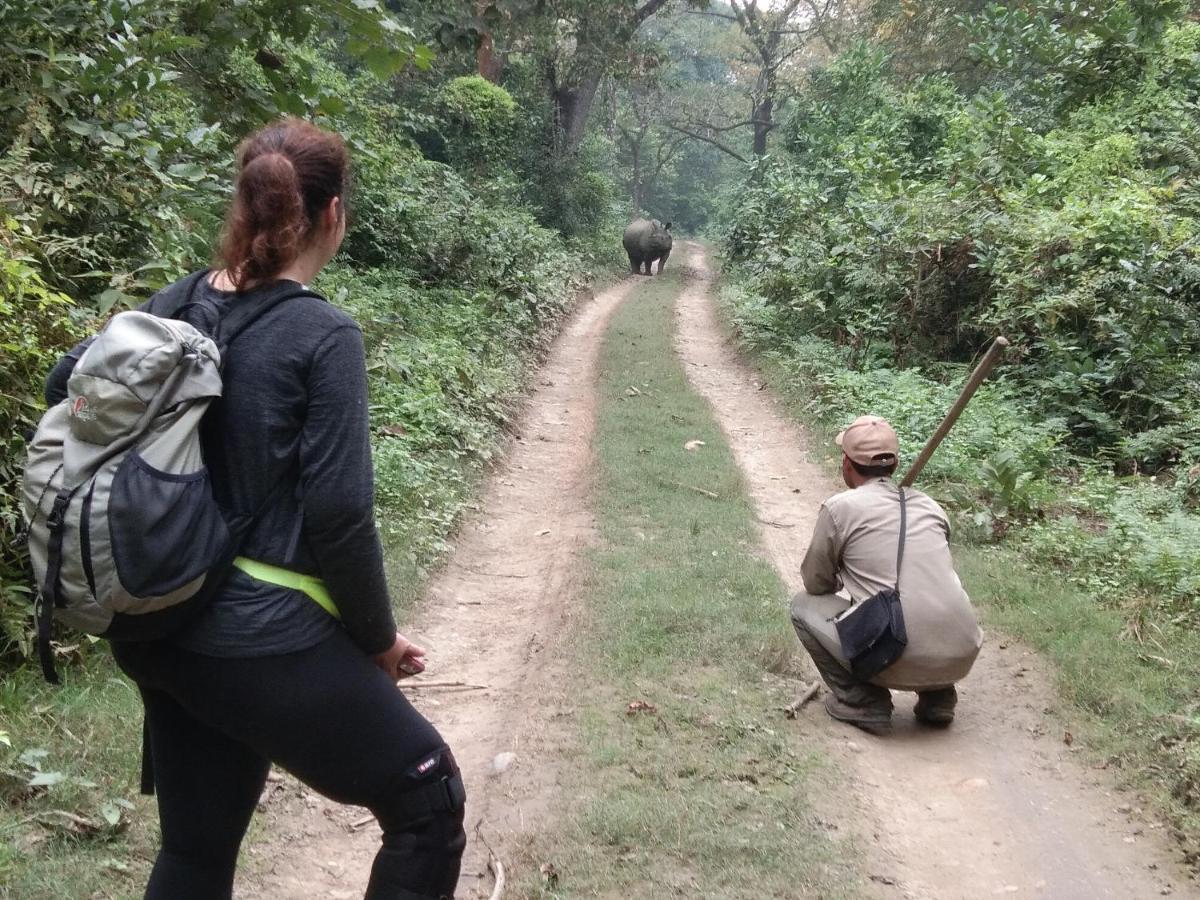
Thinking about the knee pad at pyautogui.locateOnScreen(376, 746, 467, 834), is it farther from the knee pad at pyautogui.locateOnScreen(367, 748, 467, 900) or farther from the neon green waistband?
the neon green waistband

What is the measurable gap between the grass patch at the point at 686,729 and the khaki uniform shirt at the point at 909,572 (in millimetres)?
630

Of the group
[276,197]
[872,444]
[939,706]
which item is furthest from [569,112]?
[276,197]

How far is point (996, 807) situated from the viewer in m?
4.08

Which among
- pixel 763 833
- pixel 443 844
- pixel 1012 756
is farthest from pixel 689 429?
pixel 443 844

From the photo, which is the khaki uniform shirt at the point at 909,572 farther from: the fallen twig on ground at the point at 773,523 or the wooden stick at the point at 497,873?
the fallen twig on ground at the point at 773,523

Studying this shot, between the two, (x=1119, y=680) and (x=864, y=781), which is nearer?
(x=864, y=781)

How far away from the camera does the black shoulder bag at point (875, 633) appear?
14.6 feet

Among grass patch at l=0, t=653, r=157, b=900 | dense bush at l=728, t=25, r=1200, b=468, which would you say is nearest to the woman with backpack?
grass patch at l=0, t=653, r=157, b=900

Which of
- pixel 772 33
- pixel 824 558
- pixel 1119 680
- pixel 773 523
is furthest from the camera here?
pixel 772 33

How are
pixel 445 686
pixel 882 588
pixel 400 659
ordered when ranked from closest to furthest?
1. pixel 400 659
2. pixel 882 588
3. pixel 445 686

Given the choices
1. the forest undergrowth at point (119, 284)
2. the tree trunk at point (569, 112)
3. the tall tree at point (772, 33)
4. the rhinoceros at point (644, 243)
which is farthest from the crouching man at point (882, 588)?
the tall tree at point (772, 33)

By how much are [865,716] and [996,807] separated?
2.41ft

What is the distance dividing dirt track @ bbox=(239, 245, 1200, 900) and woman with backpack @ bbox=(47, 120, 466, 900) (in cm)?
143

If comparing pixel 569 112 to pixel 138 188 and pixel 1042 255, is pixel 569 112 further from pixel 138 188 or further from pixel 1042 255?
pixel 138 188
